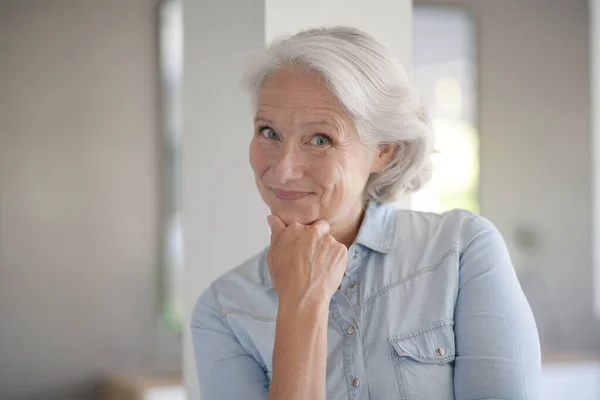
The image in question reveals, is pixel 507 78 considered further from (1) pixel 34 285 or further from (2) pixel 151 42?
(1) pixel 34 285

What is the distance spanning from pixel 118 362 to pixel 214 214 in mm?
2635

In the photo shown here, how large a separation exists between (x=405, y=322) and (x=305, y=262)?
8.1 inches

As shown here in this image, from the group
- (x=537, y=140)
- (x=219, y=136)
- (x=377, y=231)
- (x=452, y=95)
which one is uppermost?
(x=452, y=95)

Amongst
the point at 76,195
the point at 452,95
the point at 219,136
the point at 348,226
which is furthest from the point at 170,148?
the point at 348,226

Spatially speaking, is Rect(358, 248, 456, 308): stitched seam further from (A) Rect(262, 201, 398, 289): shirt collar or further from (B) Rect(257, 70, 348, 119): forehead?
(B) Rect(257, 70, 348, 119): forehead

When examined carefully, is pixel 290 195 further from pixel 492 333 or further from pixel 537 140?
pixel 537 140

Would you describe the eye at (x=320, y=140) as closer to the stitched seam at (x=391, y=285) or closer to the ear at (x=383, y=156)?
the ear at (x=383, y=156)

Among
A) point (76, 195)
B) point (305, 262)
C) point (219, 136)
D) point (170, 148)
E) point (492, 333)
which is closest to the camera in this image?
point (492, 333)

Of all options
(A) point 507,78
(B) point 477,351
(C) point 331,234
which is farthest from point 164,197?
(B) point 477,351

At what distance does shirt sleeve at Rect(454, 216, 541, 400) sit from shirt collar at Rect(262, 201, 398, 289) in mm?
161

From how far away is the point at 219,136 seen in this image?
211 cm

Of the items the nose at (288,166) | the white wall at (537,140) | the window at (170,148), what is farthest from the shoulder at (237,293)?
the white wall at (537,140)

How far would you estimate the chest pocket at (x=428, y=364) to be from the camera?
132 centimetres

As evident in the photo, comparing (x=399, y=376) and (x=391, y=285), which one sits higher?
(x=391, y=285)
